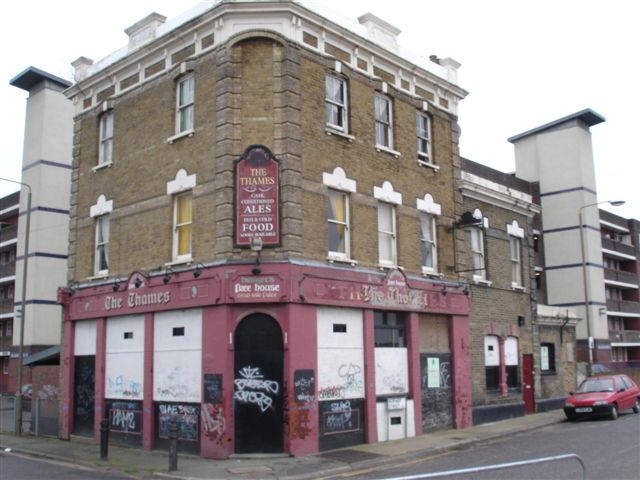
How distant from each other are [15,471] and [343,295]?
27.8 feet

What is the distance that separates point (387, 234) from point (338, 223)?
89.5 inches

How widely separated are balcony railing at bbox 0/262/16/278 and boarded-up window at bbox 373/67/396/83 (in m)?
35.9

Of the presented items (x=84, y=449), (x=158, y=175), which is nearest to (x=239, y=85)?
(x=158, y=175)

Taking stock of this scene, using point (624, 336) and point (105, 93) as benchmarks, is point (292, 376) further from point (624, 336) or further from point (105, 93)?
point (624, 336)

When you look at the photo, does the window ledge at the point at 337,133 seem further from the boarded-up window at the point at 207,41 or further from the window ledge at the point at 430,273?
the window ledge at the point at 430,273

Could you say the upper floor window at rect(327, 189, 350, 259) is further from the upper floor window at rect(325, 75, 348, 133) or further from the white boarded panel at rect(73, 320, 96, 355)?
→ the white boarded panel at rect(73, 320, 96, 355)

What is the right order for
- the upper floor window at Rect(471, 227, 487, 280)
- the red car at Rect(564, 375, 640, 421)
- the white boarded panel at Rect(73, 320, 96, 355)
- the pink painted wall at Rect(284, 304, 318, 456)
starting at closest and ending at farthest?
the pink painted wall at Rect(284, 304, 318, 456) → the white boarded panel at Rect(73, 320, 96, 355) → the red car at Rect(564, 375, 640, 421) → the upper floor window at Rect(471, 227, 487, 280)

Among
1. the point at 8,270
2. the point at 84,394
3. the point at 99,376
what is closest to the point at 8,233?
the point at 8,270

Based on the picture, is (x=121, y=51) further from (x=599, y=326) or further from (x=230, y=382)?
(x=599, y=326)

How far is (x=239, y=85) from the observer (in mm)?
16766

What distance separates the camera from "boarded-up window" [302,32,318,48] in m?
17.4

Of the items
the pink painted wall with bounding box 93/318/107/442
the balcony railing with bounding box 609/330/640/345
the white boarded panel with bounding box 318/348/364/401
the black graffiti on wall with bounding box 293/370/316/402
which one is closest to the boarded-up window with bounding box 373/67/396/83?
the white boarded panel with bounding box 318/348/364/401

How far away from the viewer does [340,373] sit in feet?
55.5

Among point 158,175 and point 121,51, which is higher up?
point 121,51
